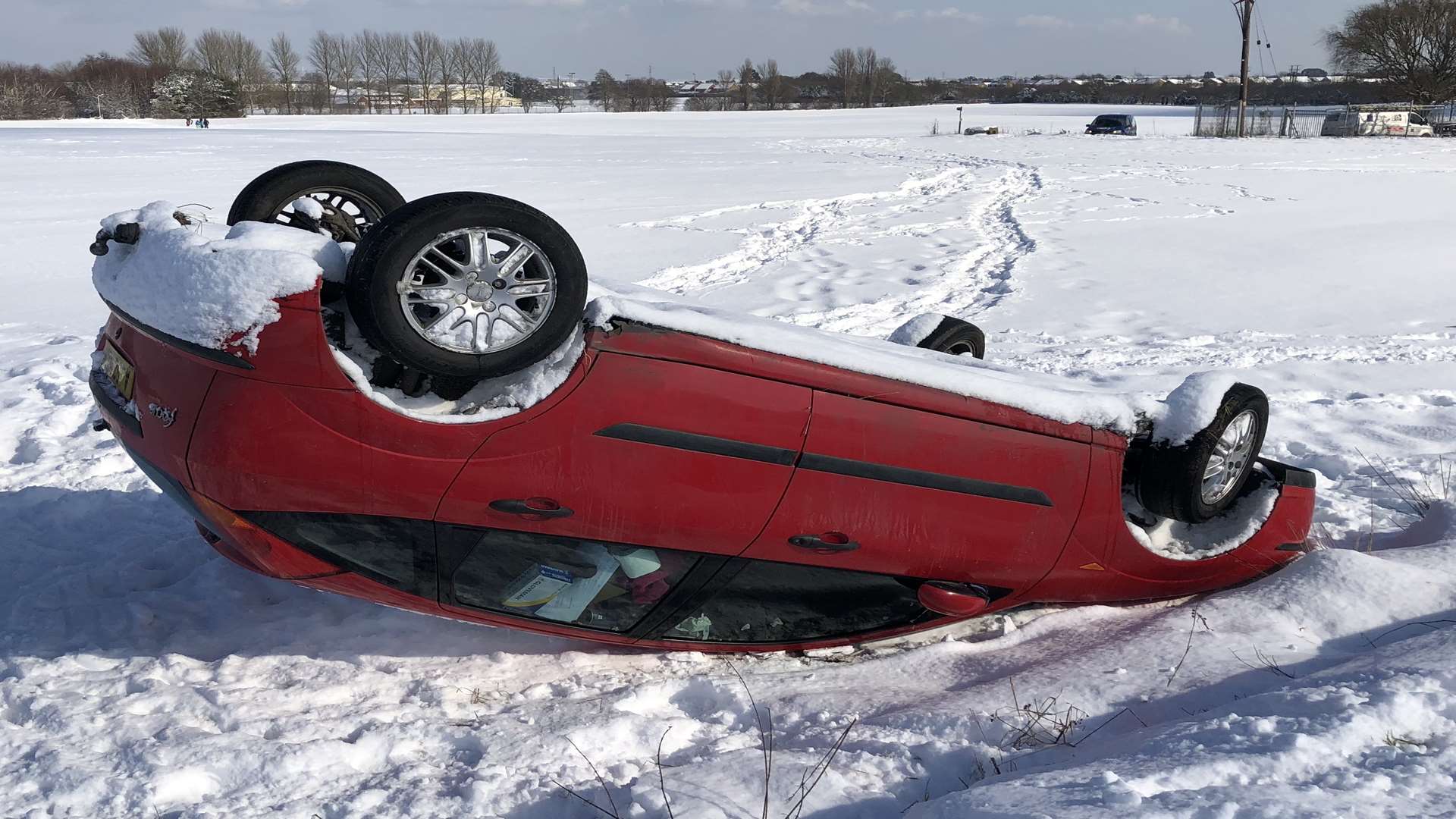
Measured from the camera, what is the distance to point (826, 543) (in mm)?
2830

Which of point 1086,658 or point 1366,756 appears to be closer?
point 1366,756

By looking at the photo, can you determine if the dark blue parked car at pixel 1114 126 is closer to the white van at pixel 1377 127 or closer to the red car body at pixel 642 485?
the white van at pixel 1377 127

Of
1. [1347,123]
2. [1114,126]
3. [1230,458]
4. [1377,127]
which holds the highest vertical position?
[1114,126]

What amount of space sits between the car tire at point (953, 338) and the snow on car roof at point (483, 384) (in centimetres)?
79

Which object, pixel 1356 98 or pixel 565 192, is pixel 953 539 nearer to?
pixel 565 192

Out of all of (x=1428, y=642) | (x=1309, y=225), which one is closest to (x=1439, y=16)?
(x=1309, y=225)

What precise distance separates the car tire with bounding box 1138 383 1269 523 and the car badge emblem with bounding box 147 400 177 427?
2.68 meters

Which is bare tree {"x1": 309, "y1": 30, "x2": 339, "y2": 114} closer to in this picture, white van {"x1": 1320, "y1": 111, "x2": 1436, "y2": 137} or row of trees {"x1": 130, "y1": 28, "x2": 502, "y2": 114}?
row of trees {"x1": 130, "y1": 28, "x2": 502, "y2": 114}

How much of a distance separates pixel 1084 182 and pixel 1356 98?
49468mm

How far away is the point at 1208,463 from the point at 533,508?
2.00 metres

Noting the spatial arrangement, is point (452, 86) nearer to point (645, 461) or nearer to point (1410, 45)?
point (1410, 45)

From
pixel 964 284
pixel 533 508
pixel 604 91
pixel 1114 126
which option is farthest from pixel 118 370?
pixel 604 91

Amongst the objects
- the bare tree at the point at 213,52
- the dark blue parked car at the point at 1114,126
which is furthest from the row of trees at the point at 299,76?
the dark blue parked car at the point at 1114,126

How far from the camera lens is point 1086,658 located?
3.00 m
